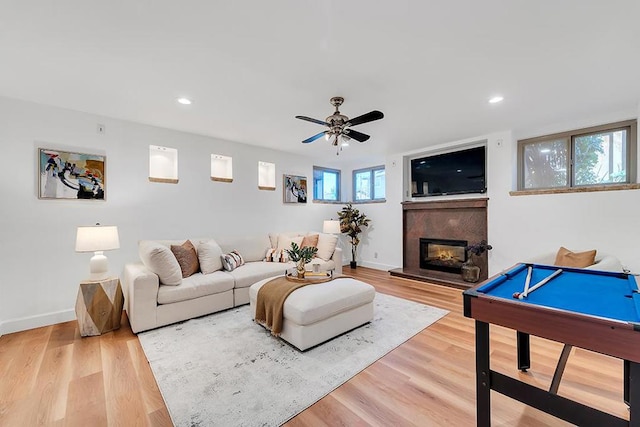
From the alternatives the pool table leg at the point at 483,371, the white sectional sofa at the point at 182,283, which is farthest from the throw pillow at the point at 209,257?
the pool table leg at the point at 483,371

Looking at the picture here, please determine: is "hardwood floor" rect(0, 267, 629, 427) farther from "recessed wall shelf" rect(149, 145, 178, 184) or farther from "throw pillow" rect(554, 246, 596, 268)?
"recessed wall shelf" rect(149, 145, 178, 184)

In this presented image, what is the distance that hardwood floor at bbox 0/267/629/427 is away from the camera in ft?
5.37

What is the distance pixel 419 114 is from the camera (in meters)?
3.46

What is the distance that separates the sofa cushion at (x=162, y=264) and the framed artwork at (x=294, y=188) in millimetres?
2712

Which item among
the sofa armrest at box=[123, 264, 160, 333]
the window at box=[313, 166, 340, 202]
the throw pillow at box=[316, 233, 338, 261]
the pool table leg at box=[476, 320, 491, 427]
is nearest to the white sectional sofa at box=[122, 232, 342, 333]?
the sofa armrest at box=[123, 264, 160, 333]

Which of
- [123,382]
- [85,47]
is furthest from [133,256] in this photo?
[85,47]

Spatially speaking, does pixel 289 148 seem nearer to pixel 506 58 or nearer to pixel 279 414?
pixel 506 58

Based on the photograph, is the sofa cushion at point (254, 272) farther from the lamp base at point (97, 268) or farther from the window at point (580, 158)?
the window at point (580, 158)

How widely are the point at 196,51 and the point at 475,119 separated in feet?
11.7

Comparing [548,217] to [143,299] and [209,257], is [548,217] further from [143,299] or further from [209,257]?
[143,299]

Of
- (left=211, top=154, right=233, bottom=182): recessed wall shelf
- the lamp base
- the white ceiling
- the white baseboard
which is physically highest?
the white ceiling

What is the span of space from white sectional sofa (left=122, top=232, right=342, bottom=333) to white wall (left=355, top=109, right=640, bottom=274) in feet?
11.5

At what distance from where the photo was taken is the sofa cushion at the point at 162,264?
296 centimetres

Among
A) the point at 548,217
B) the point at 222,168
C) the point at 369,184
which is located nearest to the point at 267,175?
the point at 222,168
